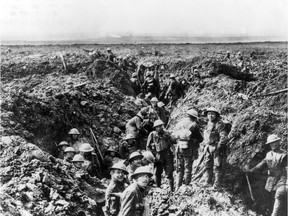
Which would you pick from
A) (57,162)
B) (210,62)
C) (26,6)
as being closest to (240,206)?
(57,162)

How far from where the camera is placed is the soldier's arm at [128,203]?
4379mm

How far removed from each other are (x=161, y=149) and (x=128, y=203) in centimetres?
290

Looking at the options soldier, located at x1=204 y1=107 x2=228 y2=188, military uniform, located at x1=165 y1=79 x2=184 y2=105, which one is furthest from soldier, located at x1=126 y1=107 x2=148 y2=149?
military uniform, located at x1=165 y1=79 x2=184 y2=105

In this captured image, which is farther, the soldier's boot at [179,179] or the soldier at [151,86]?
the soldier at [151,86]

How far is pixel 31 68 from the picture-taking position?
1461cm

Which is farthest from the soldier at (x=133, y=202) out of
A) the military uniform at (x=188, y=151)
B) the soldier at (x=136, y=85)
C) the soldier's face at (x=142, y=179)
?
the soldier at (x=136, y=85)

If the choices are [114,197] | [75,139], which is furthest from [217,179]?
[75,139]

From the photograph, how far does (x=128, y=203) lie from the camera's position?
4.38 meters

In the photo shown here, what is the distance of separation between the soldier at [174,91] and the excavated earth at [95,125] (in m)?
0.29

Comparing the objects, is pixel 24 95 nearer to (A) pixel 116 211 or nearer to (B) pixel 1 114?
(B) pixel 1 114

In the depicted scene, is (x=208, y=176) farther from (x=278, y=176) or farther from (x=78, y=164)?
(x=78, y=164)

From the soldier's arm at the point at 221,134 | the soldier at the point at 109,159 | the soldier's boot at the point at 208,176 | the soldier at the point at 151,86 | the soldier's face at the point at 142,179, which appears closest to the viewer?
the soldier's face at the point at 142,179

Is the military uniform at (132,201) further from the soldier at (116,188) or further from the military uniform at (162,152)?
the military uniform at (162,152)

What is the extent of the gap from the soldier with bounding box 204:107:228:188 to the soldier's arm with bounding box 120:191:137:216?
9.52 feet
